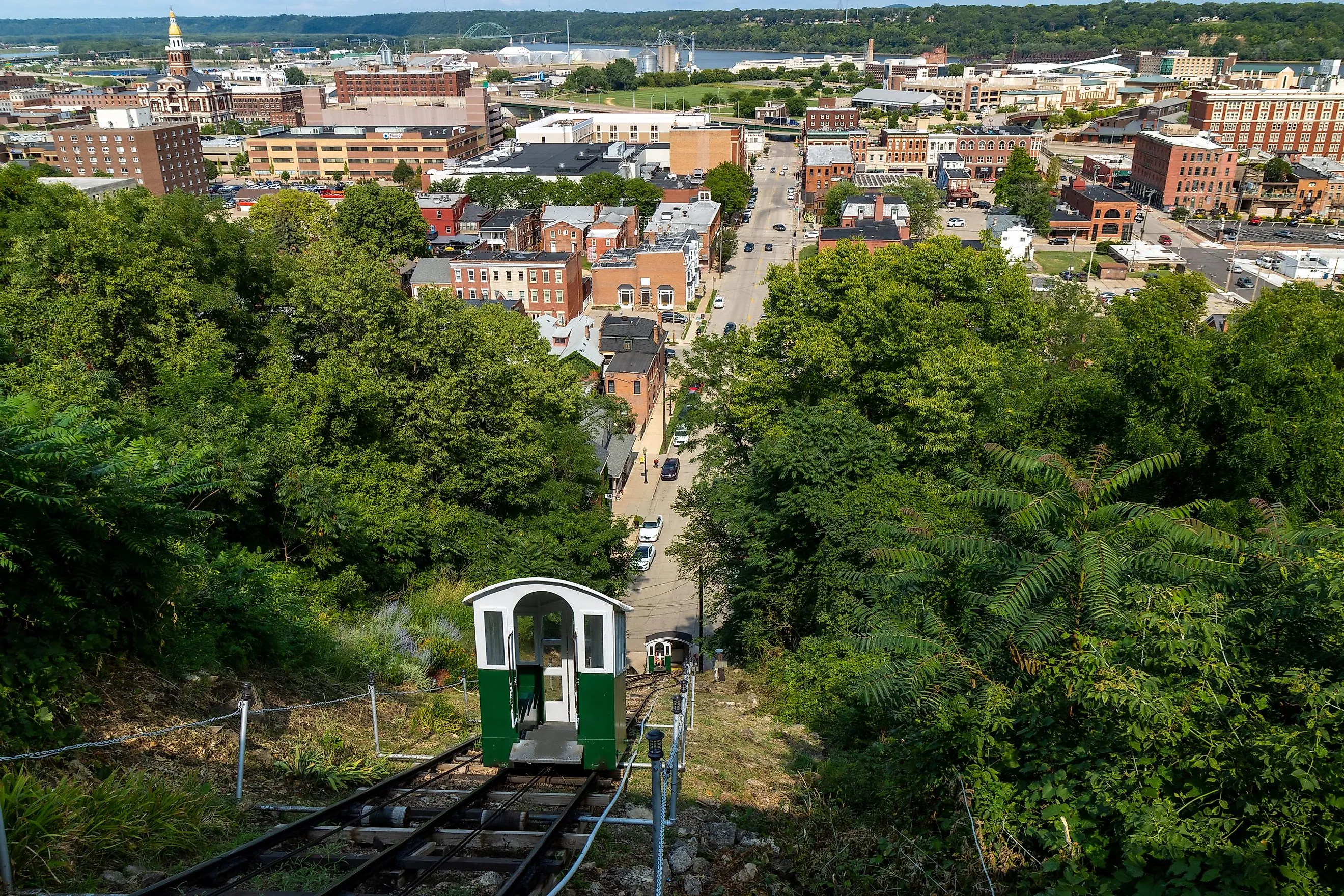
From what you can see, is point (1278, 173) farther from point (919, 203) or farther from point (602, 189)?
point (602, 189)

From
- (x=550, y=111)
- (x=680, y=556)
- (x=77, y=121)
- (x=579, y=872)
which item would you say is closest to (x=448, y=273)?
(x=680, y=556)

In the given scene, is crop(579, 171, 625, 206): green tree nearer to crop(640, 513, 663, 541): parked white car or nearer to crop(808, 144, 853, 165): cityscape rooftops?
crop(808, 144, 853, 165): cityscape rooftops

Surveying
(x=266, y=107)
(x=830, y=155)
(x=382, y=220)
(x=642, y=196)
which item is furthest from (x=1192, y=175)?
(x=266, y=107)

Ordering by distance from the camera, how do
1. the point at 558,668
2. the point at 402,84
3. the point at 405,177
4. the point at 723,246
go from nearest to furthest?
the point at 558,668 → the point at 723,246 → the point at 405,177 → the point at 402,84

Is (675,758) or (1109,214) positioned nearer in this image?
(675,758)

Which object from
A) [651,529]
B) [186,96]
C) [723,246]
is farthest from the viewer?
[186,96]

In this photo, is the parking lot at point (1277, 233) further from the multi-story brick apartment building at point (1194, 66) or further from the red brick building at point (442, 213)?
the multi-story brick apartment building at point (1194, 66)

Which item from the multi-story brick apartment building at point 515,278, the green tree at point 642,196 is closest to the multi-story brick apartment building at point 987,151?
the green tree at point 642,196

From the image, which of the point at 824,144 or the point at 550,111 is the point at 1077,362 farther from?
the point at 550,111

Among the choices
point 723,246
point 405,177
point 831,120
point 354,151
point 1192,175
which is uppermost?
point 831,120
